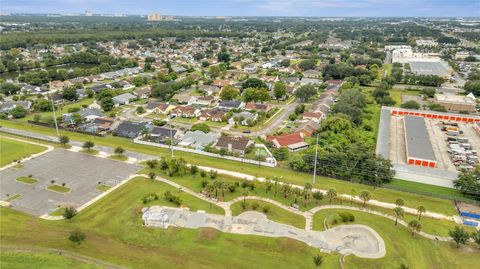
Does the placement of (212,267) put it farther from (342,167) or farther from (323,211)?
(342,167)

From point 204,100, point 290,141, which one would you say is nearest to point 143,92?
point 204,100

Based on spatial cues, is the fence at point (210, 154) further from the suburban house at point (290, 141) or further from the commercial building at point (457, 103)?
the commercial building at point (457, 103)

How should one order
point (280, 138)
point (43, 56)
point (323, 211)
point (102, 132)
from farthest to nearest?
point (43, 56), point (102, 132), point (280, 138), point (323, 211)

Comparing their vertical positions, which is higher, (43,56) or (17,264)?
(43,56)

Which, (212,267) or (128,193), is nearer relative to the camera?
(212,267)

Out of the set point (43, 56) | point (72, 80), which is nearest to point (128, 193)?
point (72, 80)

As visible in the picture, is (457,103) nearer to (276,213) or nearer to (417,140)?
(417,140)
